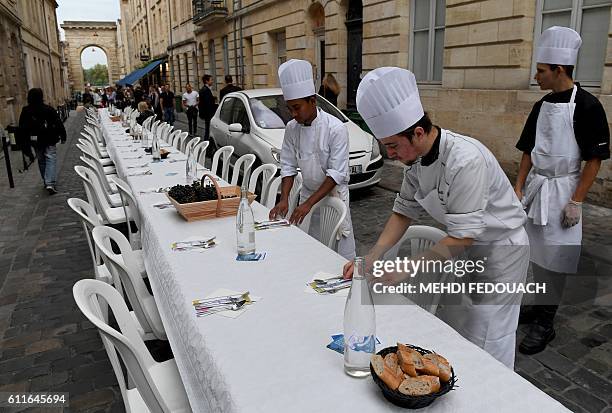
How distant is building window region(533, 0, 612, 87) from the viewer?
701 cm

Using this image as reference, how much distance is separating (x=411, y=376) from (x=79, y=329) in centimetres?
332

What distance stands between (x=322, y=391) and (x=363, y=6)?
38.5ft

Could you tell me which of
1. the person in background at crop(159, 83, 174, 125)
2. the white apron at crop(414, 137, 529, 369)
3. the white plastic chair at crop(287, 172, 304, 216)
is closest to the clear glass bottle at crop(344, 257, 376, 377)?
the white apron at crop(414, 137, 529, 369)

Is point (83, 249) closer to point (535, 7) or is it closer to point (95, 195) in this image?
point (95, 195)

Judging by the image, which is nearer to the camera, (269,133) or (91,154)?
(91,154)

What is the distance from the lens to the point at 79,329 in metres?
3.96

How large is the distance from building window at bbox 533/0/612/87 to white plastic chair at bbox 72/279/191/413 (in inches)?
288

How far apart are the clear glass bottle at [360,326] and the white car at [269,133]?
5.66m

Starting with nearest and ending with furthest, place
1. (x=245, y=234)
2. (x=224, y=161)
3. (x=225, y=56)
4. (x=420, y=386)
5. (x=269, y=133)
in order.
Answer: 1. (x=420, y=386)
2. (x=245, y=234)
3. (x=224, y=161)
4. (x=269, y=133)
5. (x=225, y=56)

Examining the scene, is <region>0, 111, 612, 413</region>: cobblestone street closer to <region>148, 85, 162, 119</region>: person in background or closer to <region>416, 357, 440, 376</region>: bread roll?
<region>416, 357, 440, 376</region>: bread roll

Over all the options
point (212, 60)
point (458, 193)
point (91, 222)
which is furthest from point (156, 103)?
point (458, 193)

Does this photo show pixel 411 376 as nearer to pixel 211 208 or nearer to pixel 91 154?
pixel 211 208

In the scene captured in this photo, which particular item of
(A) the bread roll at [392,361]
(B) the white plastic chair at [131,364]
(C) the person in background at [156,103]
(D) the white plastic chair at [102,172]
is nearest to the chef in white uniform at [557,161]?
(A) the bread roll at [392,361]

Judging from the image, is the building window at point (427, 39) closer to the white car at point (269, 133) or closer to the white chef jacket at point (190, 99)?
the white car at point (269, 133)
